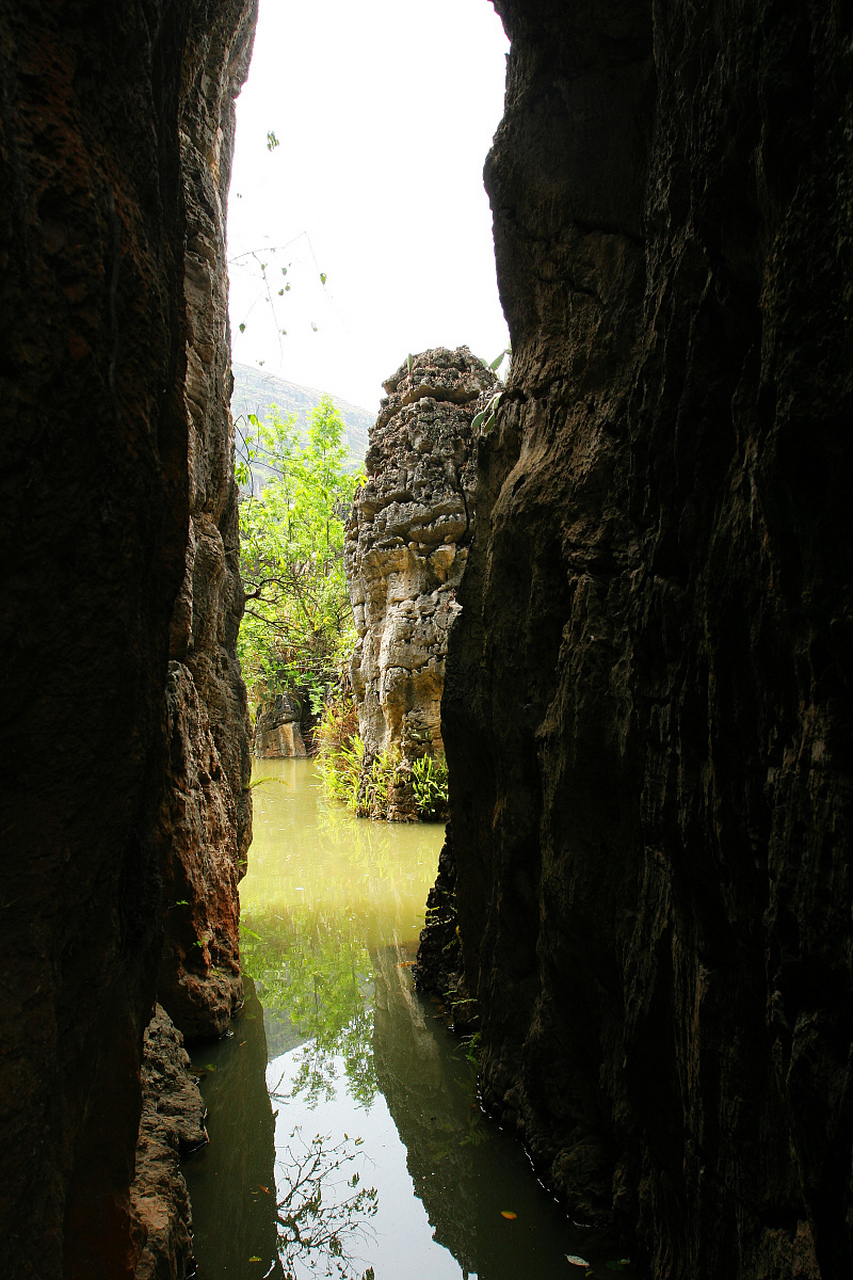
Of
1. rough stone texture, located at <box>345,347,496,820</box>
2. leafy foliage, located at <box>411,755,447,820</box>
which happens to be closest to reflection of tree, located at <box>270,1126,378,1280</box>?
leafy foliage, located at <box>411,755,447,820</box>

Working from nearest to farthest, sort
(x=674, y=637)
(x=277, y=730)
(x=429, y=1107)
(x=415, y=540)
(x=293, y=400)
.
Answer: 1. (x=674, y=637)
2. (x=429, y=1107)
3. (x=415, y=540)
4. (x=277, y=730)
5. (x=293, y=400)

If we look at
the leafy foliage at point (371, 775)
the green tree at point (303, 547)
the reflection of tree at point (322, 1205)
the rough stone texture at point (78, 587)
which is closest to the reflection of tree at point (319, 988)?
the reflection of tree at point (322, 1205)

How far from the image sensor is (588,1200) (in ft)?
8.90

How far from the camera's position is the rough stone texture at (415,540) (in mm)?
10688

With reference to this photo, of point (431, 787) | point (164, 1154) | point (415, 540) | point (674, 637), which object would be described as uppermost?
point (415, 540)

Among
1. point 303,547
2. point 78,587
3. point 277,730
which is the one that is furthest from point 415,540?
point 277,730

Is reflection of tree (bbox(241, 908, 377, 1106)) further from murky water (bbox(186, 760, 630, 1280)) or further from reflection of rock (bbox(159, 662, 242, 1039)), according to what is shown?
reflection of rock (bbox(159, 662, 242, 1039))

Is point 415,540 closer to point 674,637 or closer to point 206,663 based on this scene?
point 206,663

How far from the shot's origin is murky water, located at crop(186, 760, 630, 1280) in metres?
2.64

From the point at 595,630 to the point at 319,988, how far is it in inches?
138

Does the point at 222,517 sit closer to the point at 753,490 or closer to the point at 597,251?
the point at 597,251

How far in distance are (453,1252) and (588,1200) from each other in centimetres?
47

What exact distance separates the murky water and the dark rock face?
0.24m

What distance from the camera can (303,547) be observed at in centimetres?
1407
